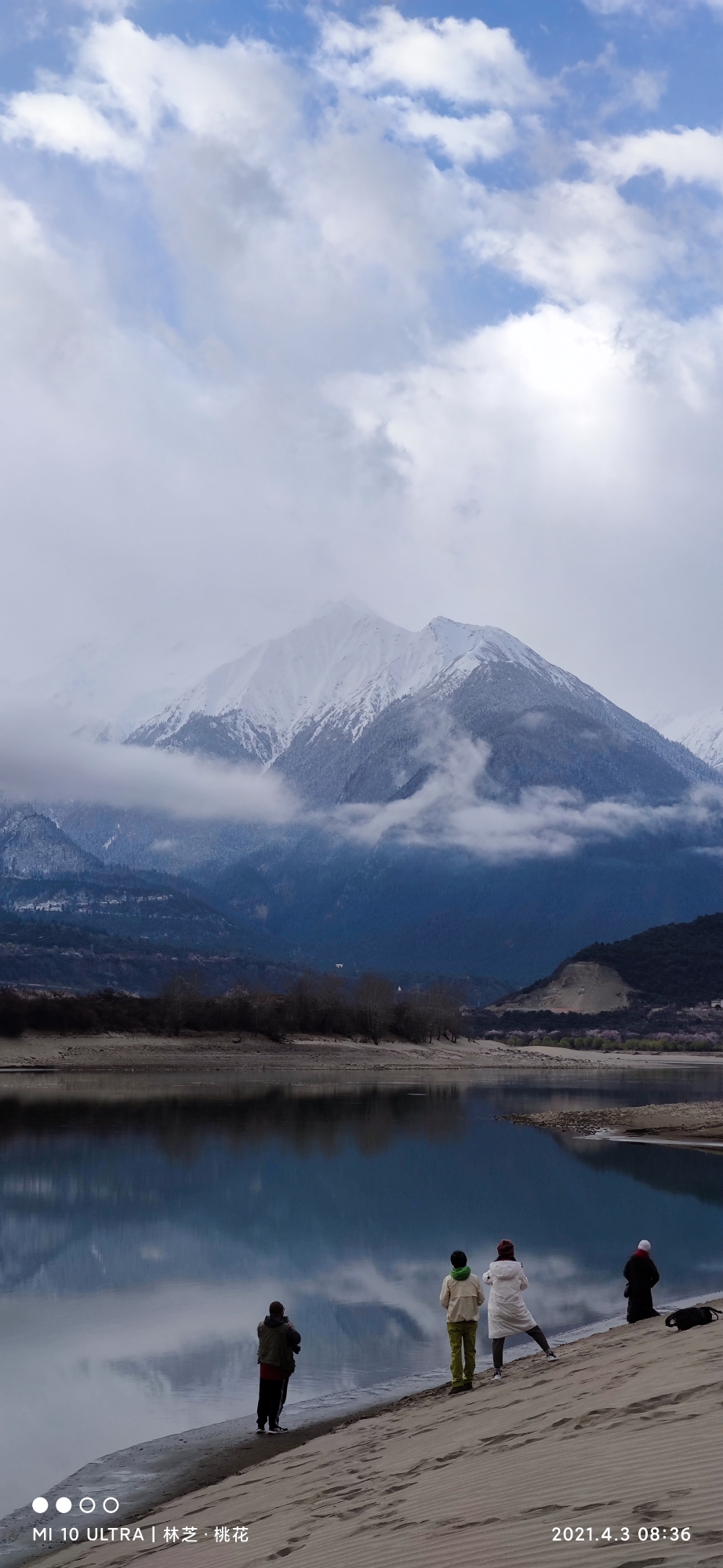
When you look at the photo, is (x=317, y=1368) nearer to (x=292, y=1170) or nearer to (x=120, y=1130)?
(x=292, y=1170)

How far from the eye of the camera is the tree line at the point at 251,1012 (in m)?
106

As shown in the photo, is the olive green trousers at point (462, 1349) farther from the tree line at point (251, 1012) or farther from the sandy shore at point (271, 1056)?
the tree line at point (251, 1012)

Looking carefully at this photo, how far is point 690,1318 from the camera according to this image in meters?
16.8

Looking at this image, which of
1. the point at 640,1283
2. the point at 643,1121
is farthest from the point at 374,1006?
the point at 640,1283

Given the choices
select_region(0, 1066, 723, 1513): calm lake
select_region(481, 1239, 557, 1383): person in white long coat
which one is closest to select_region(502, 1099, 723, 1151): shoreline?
select_region(0, 1066, 723, 1513): calm lake

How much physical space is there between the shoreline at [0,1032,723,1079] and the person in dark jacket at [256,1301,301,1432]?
239ft

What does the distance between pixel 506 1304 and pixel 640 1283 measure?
4025 mm

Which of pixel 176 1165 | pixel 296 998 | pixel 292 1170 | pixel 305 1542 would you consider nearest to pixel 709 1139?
pixel 292 1170

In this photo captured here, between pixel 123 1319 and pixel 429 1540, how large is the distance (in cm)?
1626

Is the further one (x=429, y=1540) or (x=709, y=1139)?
(x=709, y=1139)

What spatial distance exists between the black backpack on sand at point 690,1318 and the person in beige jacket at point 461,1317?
9.37 feet

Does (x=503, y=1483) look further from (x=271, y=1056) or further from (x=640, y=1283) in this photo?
(x=271, y=1056)

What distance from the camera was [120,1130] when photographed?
53844 mm

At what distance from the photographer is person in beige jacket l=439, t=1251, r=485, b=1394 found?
1636 cm
